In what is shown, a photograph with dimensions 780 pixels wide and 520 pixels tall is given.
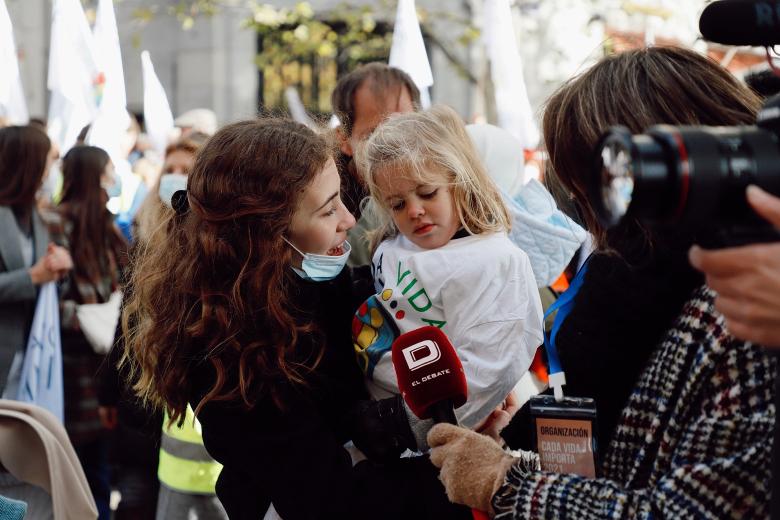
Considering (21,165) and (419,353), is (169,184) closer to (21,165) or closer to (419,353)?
(21,165)

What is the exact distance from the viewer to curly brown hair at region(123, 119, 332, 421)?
2.14 metres

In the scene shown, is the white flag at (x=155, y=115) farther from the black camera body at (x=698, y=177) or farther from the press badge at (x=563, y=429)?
the black camera body at (x=698, y=177)

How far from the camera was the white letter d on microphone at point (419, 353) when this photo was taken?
1984 millimetres

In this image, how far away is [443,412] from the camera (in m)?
2.02

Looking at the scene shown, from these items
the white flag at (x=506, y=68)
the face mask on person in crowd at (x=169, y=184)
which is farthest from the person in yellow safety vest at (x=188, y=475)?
the white flag at (x=506, y=68)

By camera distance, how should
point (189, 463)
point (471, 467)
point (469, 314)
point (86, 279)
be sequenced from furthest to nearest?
point (86, 279), point (189, 463), point (469, 314), point (471, 467)

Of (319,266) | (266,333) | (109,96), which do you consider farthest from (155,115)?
(266,333)

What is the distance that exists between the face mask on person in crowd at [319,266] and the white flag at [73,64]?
4.27m

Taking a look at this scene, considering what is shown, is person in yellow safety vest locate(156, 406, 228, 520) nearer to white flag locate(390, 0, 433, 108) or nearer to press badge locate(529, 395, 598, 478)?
press badge locate(529, 395, 598, 478)

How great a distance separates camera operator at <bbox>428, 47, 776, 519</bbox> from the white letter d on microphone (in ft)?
0.49

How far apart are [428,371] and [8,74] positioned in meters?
5.16

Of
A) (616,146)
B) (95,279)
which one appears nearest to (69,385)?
(95,279)

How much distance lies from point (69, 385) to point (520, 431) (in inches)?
124

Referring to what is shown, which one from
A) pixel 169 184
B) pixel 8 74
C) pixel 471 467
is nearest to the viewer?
pixel 471 467
